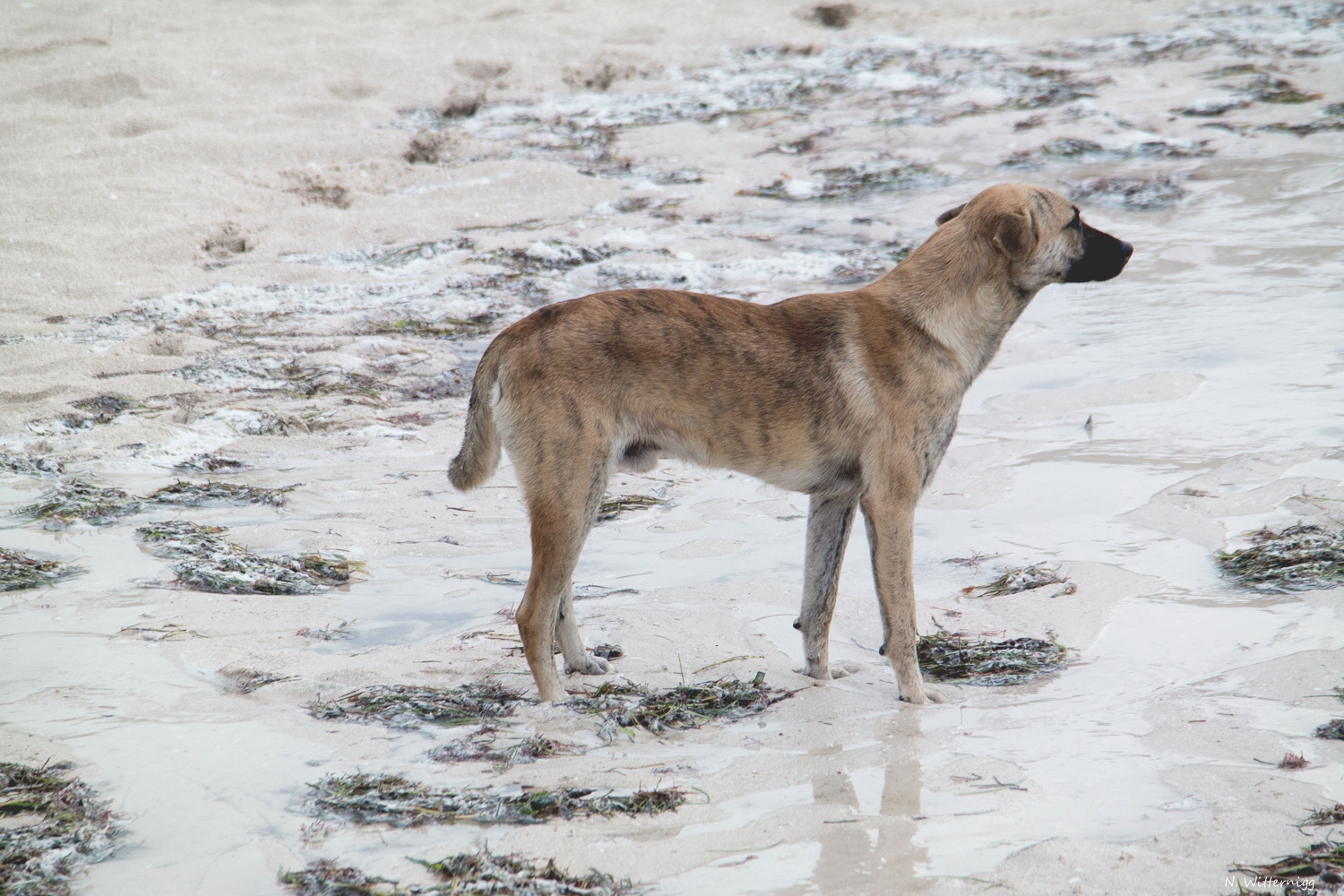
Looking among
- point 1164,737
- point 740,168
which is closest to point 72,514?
point 1164,737

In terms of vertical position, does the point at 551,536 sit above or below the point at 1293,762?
above

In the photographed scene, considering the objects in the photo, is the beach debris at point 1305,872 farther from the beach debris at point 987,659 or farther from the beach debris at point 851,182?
the beach debris at point 851,182

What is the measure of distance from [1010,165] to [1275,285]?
10.3 feet

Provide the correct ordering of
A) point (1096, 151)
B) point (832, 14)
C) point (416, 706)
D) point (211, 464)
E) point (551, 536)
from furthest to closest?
point (832, 14), point (1096, 151), point (211, 464), point (551, 536), point (416, 706)

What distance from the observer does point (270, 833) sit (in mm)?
2889

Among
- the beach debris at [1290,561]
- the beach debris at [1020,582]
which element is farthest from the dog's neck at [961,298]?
the beach debris at [1290,561]

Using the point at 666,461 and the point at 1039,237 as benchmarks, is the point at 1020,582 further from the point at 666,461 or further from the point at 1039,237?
the point at 666,461

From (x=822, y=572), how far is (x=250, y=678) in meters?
2.21

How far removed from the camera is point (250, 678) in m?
3.81

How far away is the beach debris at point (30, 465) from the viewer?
221 inches

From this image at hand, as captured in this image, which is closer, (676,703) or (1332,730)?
(1332,730)

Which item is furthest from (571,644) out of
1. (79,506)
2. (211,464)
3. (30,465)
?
(30,465)

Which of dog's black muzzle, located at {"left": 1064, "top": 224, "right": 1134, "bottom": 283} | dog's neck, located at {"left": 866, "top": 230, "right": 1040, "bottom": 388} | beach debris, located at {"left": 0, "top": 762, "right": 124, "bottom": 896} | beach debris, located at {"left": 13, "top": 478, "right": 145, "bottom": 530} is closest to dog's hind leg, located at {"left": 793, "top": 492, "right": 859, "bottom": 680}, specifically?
dog's neck, located at {"left": 866, "top": 230, "right": 1040, "bottom": 388}

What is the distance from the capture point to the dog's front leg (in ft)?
13.5
